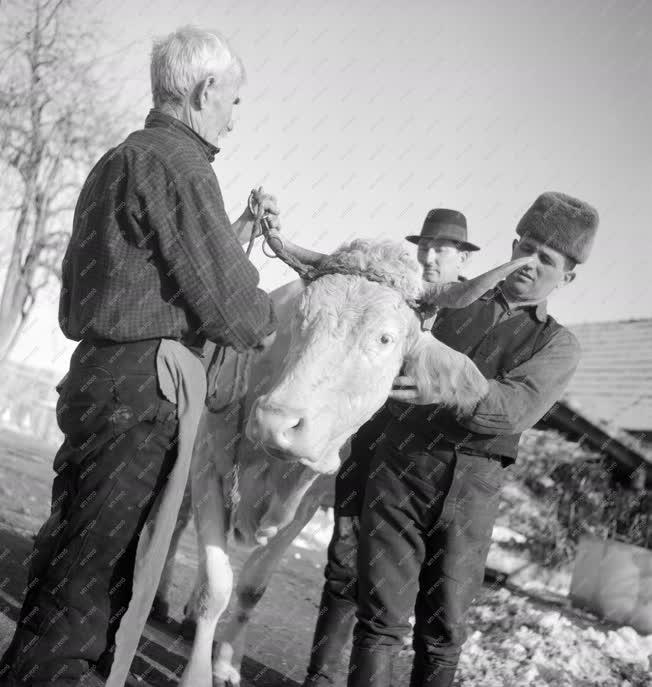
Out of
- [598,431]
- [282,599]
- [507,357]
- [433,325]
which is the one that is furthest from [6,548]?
[598,431]

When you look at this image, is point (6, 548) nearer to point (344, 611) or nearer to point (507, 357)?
point (344, 611)

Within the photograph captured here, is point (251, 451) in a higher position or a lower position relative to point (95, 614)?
higher

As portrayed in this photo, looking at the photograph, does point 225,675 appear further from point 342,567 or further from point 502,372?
point 502,372

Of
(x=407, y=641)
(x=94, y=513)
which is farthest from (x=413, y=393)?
(x=407, y=641)

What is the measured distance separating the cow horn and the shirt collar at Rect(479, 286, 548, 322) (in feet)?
1.23

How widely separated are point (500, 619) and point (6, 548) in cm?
394

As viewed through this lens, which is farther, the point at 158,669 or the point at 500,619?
the point at 500,619

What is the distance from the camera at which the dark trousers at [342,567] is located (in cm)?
377

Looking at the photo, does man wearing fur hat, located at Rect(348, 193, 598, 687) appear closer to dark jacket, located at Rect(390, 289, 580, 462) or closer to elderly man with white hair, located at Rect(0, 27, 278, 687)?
dark jacket, located at Rect(390, 289, 580, 462)

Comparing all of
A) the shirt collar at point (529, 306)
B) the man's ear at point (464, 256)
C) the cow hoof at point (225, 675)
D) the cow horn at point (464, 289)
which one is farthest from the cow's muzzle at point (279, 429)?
the man's ear at point (464, 256)

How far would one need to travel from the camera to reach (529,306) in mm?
3518

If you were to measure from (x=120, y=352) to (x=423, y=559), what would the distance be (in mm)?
1622

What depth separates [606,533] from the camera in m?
7.98

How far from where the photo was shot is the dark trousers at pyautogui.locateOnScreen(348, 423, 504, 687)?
10.0 feet
